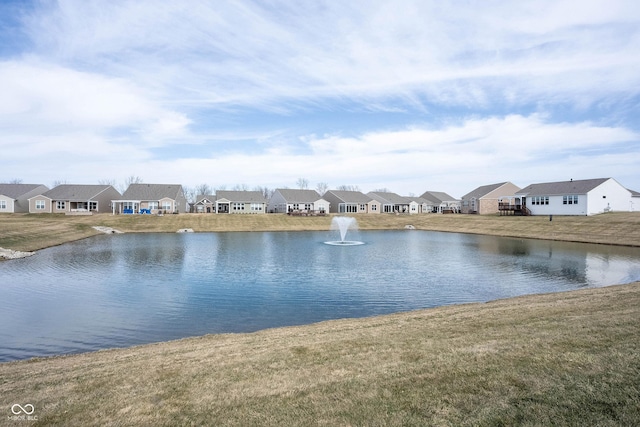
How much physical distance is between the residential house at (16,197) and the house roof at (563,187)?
9388cm

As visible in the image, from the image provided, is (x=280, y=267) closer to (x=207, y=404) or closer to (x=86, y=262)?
(x=86, y=262)

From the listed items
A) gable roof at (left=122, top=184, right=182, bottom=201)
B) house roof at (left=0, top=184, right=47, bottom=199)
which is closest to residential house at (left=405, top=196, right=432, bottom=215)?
gable roof at (left=122, top=184, right=182, bottom=201)

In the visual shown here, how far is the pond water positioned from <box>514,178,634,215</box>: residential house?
94.0 ft

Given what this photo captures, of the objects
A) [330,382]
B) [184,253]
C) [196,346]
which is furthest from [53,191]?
[330,382]

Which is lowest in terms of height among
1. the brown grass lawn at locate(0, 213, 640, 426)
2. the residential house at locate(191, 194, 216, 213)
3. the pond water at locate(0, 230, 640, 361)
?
the pond water at locate(0, 230, 640, 361)

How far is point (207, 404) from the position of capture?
6133mm

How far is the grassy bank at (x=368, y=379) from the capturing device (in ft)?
18.2

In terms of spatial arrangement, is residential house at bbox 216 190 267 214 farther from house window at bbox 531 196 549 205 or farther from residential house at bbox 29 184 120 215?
house window at bbox 531 196 549 205

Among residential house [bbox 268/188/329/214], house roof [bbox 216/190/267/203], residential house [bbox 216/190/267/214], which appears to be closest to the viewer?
residential house [bbox 216/190/267/214]

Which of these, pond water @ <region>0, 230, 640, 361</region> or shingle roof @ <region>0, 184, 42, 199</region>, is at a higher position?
shingle roof @ <region>0, 184, 42, 199</region>

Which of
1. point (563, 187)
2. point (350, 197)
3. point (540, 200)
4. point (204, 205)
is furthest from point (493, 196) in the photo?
point (204, 205)

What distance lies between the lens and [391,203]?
99438 mm

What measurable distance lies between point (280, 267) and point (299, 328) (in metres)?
13.9

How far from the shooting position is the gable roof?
254 ft
